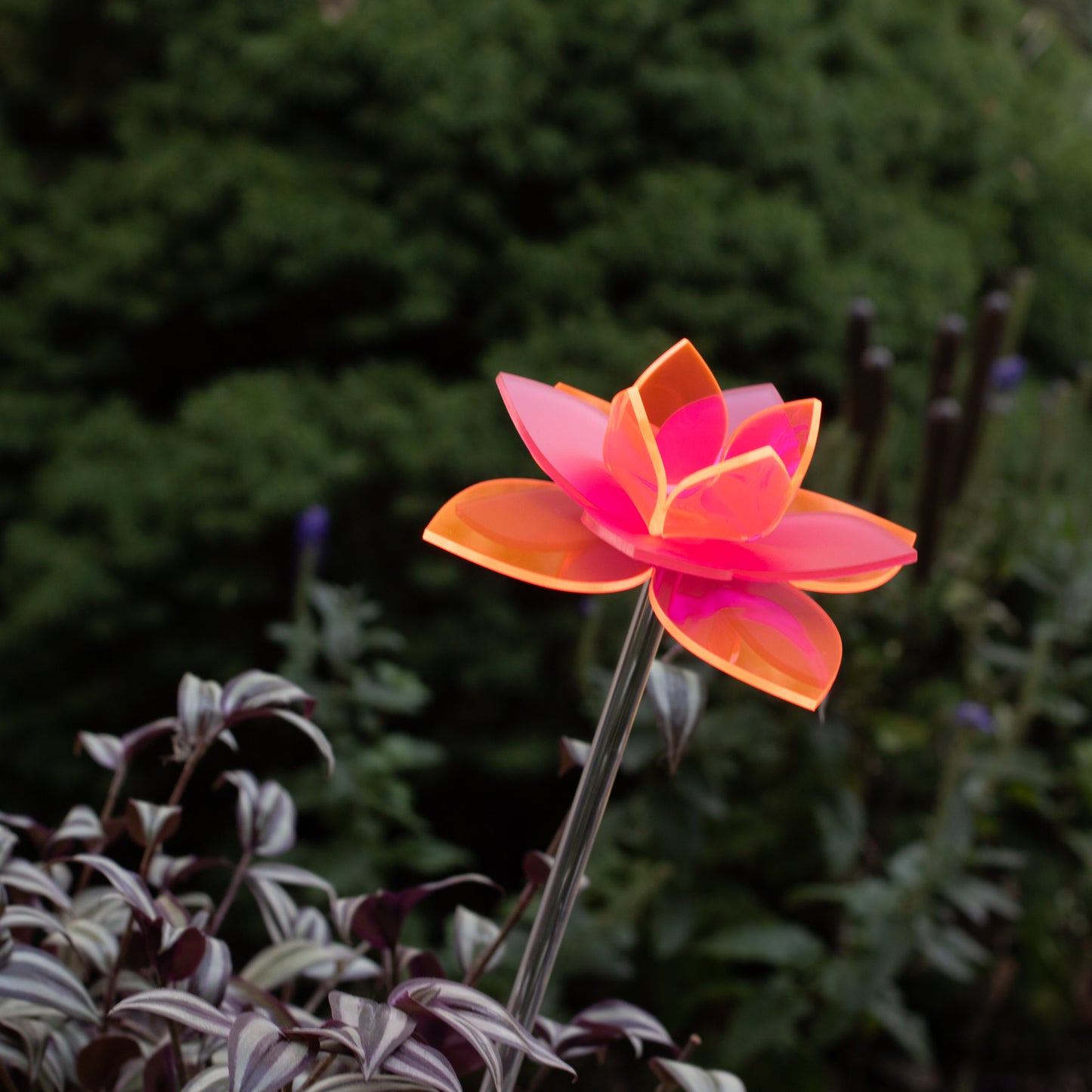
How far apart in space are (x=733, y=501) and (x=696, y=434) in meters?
0.06

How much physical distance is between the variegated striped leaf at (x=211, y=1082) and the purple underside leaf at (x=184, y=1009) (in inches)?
0.4

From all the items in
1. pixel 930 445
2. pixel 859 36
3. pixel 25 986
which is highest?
pixel 859 36

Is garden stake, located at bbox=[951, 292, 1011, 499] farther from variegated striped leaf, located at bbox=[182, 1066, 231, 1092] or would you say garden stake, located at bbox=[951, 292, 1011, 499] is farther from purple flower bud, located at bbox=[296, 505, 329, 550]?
variegated striped leaf, located at bbox=[182, 1066, 231, 1092]

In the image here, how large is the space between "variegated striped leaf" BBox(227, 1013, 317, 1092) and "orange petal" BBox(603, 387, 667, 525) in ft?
0.60

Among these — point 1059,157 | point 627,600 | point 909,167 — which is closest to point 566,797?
point 627,600

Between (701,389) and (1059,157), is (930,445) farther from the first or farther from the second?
(1059,157)

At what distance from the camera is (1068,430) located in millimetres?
1652

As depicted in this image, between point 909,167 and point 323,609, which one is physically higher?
point 909,167

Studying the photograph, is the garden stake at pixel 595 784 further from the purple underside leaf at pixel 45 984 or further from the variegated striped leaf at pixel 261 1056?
the purple underside leaf at pixel 45 984

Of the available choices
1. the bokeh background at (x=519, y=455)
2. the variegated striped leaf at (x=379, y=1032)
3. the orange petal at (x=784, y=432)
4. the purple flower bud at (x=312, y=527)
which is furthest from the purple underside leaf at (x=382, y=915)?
the purple flower bud at (x=312, y=527)

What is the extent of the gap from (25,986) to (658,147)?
5.08 ft

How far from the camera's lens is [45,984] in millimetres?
381

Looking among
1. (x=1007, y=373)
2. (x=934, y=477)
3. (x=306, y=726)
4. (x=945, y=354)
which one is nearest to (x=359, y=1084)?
(x=306, y=726)

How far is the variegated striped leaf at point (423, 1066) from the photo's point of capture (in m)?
0.30
